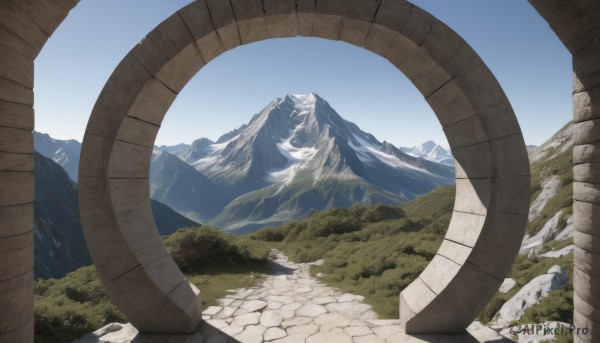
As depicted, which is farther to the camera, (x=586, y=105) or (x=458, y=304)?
(x=458, y=304)

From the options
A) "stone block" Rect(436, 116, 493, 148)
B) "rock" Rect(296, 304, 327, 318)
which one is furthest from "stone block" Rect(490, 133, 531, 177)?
"rock" Rect(296, 304, 327, 318)

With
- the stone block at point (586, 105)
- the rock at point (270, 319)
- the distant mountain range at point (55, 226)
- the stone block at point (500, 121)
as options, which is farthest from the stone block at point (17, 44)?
the distant mountain range at point (55, 226)

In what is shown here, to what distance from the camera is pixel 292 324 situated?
6.05m

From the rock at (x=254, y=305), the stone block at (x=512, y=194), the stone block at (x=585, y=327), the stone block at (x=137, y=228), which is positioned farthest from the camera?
the rock at (x=254, y=305)

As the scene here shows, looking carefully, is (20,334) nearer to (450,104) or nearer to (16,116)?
(16,116)

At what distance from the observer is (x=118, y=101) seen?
16.5 feet

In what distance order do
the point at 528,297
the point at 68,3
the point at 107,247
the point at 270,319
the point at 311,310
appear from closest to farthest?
the point at 68,3
the point at 107,247
the point at 270,319
the point at 528,297
the point at 311,310

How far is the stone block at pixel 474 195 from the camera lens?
198 inches

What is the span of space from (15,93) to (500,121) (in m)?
6.76

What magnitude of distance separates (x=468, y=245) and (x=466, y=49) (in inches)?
128

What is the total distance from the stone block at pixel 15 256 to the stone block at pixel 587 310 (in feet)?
23.9

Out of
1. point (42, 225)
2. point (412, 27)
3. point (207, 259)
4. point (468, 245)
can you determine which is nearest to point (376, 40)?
point (412, 27)

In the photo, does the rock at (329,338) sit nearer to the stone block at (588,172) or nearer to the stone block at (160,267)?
the stone block at (160,267)

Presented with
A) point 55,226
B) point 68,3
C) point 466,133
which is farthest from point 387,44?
point 55,226
